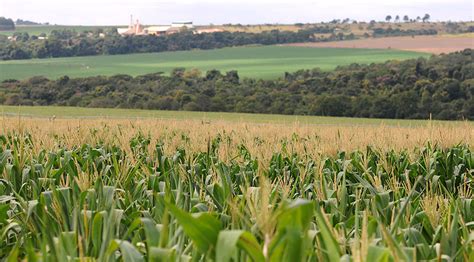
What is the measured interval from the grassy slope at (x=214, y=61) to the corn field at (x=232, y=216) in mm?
84886

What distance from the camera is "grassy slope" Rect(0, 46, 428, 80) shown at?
103 meters

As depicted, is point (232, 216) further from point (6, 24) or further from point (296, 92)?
point (6, 24)

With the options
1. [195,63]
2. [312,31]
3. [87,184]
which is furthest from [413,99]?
[312,31]

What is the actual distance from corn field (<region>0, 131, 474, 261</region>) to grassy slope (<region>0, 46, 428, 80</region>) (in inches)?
3342

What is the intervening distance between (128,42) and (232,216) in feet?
436

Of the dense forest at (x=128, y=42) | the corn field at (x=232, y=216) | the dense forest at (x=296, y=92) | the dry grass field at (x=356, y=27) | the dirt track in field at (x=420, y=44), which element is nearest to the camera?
the corn field at (x=232, y=216)

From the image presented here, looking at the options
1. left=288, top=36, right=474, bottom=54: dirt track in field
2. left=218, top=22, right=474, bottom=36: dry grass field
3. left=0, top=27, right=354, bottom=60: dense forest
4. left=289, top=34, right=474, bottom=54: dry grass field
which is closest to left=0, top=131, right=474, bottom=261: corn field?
left=288, top=36, right=474, bottom=54: dirt track in field

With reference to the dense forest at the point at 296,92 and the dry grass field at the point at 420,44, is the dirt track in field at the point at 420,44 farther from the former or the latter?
the dense forest at the point at 296,92

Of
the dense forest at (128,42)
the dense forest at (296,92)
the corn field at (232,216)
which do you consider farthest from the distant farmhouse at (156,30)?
the corn field at (232,216)

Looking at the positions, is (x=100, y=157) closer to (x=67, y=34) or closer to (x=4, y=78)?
(x=4, y=78)

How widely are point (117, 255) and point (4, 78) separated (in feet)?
301

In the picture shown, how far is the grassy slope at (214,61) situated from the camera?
103 m

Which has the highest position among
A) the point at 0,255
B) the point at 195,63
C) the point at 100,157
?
the point at 0,255

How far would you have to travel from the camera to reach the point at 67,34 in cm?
14950
